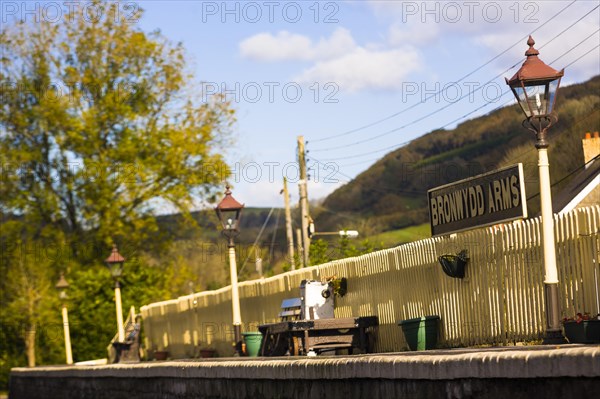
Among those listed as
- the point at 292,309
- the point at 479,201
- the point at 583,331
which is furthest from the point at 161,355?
the point at 583,331

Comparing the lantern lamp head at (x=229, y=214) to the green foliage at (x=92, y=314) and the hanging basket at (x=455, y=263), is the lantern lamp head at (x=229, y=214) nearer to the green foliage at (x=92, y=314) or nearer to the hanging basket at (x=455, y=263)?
the hanging basket at (x=455, y=263)

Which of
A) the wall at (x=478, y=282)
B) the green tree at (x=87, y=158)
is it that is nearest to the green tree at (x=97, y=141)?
the green tree at (x=87, y=158)

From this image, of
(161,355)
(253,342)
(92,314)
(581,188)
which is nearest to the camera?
(253,342)

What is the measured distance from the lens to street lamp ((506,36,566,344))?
12.4 meters

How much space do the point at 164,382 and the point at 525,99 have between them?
856cm

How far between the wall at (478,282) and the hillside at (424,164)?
221 feet

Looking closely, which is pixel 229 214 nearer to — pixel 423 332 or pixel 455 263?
pixel 423 332

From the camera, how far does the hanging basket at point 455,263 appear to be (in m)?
17.2

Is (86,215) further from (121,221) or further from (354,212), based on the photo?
(354,212)

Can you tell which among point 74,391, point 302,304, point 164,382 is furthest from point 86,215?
point 164,382

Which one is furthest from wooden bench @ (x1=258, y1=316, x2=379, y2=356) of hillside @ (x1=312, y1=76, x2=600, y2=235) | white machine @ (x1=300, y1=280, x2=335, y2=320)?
hillside @ (x1=312, y1=76, x2=600, y2=235)

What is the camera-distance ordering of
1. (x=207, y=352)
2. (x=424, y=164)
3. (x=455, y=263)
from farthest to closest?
(x=424, y=164)
(x=207, y=352)
(x=455, y=263)

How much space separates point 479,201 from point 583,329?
442cm

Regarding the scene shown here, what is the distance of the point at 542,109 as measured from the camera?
12.9 m
